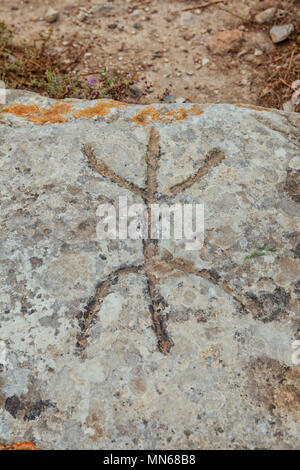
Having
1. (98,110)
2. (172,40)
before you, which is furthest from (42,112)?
(172,40)

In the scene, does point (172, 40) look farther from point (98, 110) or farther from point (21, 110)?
point (21, 110)

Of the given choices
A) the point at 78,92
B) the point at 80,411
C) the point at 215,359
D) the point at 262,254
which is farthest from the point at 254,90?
the point at 80,411

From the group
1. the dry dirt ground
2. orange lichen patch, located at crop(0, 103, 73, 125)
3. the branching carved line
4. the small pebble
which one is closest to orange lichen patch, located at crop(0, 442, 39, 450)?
the branching carved line

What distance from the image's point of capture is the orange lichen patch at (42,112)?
2641 millimetres

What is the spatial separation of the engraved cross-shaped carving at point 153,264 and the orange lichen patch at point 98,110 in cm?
25

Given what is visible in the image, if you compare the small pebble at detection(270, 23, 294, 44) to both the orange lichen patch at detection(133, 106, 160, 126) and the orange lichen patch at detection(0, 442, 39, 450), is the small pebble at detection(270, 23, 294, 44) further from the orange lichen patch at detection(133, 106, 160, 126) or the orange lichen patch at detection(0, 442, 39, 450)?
the orange lichen patch at detection(0, 442, 39, 450)

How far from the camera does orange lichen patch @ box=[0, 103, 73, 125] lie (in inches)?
104

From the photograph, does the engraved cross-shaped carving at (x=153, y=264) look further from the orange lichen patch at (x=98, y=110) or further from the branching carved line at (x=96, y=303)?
the orange lichen patch at (x=98, y=110)

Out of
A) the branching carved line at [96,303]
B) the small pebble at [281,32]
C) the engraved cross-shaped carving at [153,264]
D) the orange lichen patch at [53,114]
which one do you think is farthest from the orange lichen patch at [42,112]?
the small pebble at [281,32]

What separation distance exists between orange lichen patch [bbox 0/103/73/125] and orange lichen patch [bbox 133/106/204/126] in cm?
40

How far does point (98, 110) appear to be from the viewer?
8.82 ft

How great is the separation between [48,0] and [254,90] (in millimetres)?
2169

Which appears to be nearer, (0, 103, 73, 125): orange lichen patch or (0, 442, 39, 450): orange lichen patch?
(0, 442, 39, 450): orange lichen patch
